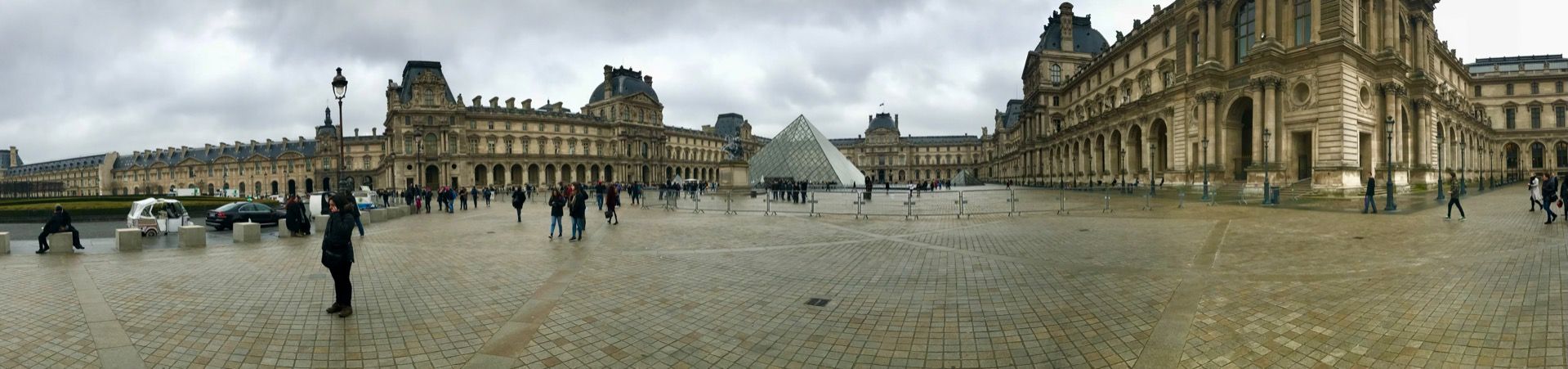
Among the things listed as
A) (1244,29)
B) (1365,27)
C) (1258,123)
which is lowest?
(1258,123)

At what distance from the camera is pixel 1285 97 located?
102ft

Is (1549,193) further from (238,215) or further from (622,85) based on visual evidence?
(622,85)

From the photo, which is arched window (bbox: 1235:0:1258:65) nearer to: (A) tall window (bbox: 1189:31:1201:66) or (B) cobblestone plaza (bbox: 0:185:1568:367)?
(A) tall window (bbox: 1189:31:1201:66)

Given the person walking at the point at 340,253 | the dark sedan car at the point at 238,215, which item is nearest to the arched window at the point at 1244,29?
the person walking at the point at 340,253

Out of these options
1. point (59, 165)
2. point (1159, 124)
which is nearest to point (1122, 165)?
point (1159, 124)

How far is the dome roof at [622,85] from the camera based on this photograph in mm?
97375

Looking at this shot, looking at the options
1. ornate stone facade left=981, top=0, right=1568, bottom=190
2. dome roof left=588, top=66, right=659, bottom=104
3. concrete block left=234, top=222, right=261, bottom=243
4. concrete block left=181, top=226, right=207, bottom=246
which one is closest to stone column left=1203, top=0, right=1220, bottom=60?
ornate stone facade left=981, top=0, right=1568, bottom=190

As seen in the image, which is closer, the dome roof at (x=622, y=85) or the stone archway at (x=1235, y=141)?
the stone archway at (x=1235, y=141)

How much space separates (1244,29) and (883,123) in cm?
11545

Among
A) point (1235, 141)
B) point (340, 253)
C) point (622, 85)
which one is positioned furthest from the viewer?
point (622, 85)

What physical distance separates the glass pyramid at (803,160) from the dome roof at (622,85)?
41147 mm

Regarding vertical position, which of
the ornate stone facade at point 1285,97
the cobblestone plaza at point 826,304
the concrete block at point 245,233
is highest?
the ornate stone facade at point 1285,97

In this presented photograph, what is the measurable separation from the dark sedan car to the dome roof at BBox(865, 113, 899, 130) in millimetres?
136076

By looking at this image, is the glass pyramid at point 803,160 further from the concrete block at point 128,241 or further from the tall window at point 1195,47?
the concrete block at point 128,241
